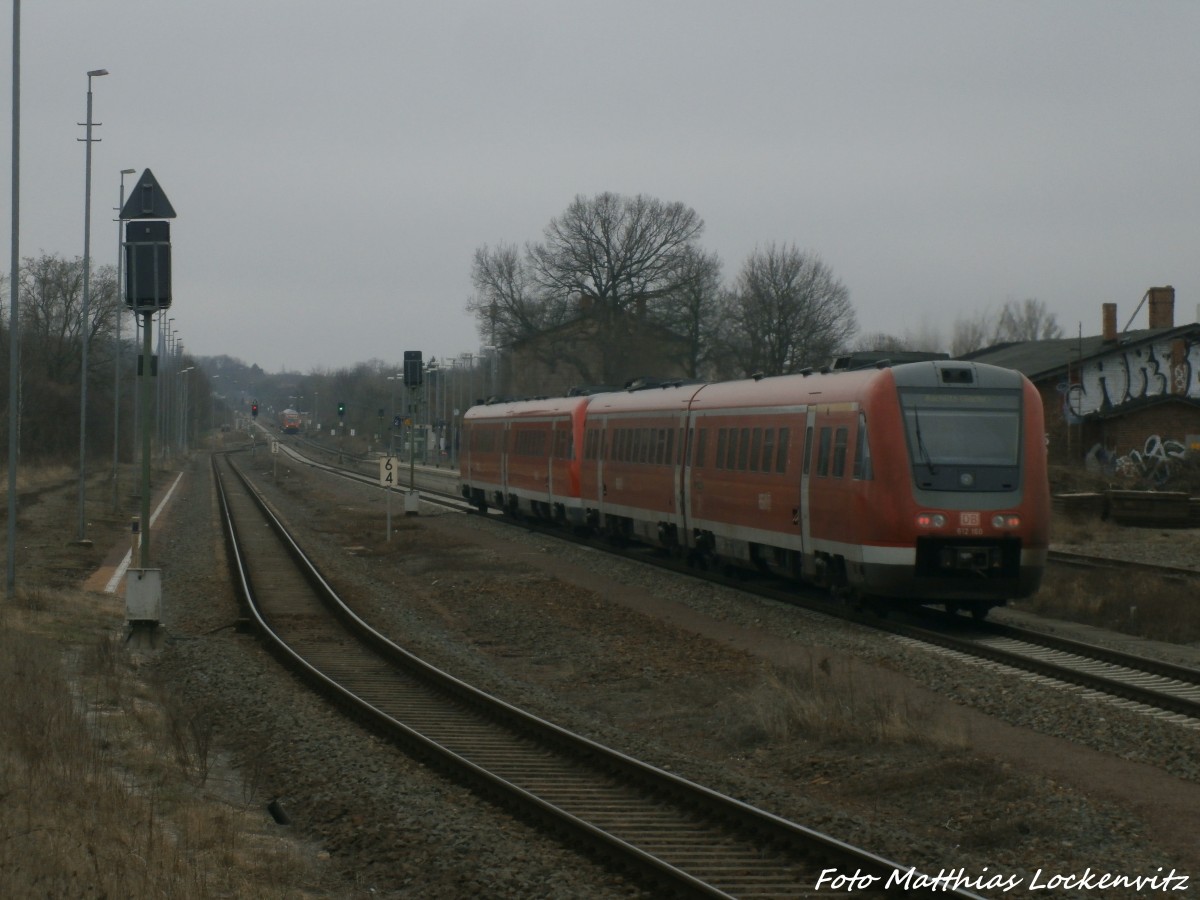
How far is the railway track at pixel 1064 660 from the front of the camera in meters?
12.4

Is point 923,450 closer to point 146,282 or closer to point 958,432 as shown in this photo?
point 958,432

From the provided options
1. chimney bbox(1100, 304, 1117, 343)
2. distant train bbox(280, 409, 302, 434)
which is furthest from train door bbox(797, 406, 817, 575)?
distant train bbox(280, 409, 302, 434)

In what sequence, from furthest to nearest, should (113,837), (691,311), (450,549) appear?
(691,311), (450,549), (113,837)

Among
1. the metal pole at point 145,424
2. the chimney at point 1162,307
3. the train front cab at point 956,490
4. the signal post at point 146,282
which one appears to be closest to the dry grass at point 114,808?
the signal post at point 146,282

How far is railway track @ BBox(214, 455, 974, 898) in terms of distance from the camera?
7.67 metres

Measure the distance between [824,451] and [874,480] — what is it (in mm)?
1738

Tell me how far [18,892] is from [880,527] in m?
12.0

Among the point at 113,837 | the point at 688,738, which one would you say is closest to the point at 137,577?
the point at 688,738

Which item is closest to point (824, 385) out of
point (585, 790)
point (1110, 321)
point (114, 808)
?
point (585, 790)

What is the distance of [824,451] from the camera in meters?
18.6

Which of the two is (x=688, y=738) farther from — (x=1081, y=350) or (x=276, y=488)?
(x=276, y=488)

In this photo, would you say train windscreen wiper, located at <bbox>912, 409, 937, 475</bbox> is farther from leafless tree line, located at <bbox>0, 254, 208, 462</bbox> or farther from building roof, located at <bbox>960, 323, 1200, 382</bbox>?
leafless tree line, located at <bbox>0, 254, 208, 462</bbox>

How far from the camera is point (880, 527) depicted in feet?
55.2

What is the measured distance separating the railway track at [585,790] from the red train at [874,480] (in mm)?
5725
